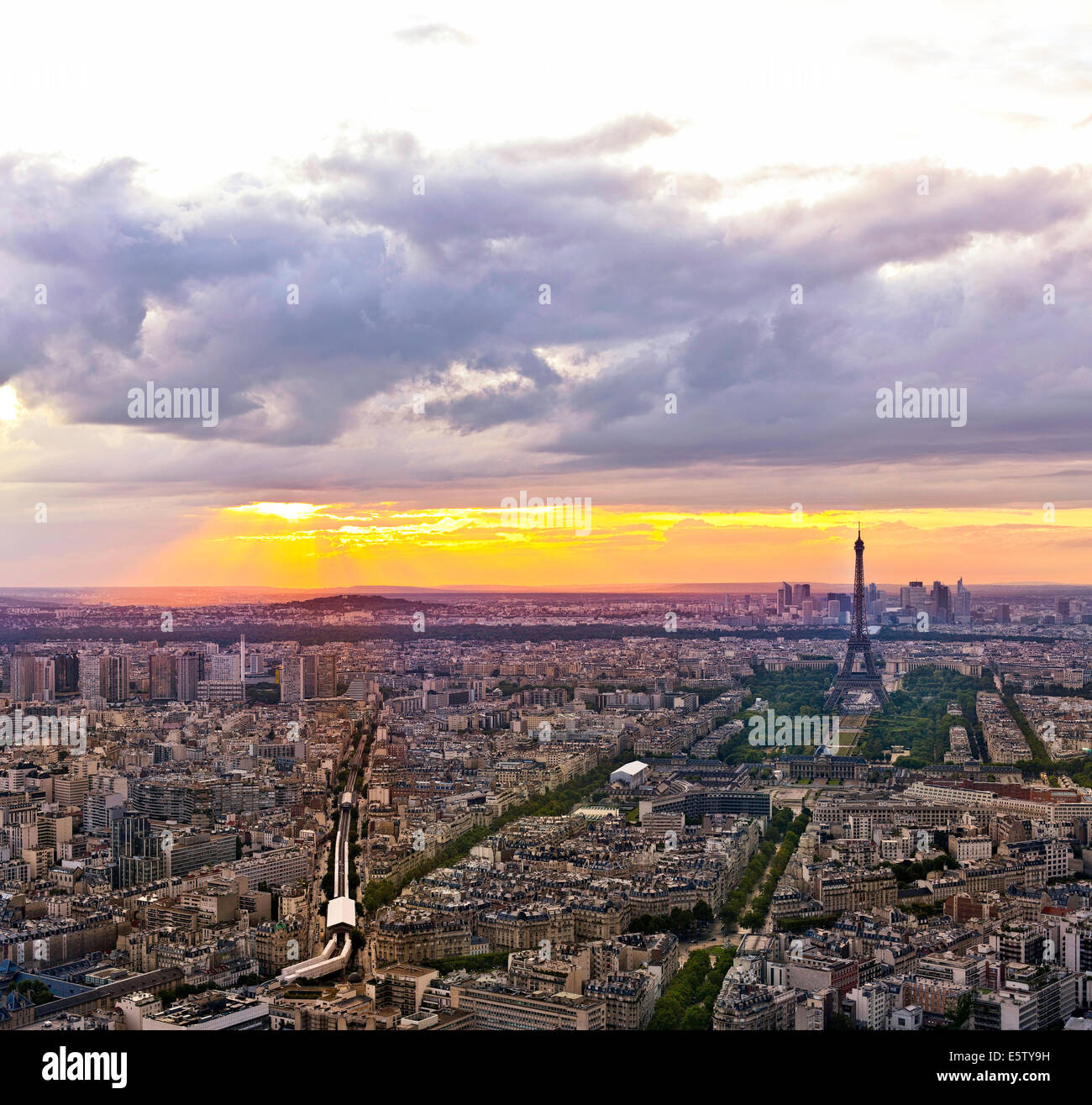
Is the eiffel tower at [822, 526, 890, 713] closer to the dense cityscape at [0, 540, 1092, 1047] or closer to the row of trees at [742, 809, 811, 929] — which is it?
the dense cityscape at [0, 540, 1092, 1047]

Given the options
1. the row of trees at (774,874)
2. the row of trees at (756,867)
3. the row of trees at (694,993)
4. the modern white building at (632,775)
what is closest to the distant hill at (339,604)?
the modern white building at (632,775)

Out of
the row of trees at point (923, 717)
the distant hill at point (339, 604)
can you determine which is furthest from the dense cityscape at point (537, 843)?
the distant hill at point (339, 604)

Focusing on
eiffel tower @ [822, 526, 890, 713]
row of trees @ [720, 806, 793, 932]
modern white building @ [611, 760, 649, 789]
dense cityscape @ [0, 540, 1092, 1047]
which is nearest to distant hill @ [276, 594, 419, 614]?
dense cityscape @ [0, 540, 1092, 1047]

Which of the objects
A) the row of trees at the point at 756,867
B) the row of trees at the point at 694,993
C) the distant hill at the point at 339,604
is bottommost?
the row of trees at the point at 756,867

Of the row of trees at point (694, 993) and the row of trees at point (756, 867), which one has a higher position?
the row of trees at point (694, 993)

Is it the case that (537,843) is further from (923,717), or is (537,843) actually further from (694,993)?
(923,717)

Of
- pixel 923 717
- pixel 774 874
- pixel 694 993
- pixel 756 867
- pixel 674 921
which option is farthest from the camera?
pixel 923 717

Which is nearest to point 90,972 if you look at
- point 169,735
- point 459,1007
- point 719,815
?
point 459,1007

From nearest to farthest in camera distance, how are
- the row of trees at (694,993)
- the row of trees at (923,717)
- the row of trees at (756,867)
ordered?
the row of trees at (694,993), the row of trees at (756,867), the row of trees at (923,717)

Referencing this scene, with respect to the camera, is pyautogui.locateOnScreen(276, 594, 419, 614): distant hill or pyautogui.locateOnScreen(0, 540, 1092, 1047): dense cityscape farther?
pyautogui.locateOnScreen(276, 594, 419, 614): distant hill

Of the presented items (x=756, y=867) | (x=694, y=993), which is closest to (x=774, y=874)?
(x=756, y=867)

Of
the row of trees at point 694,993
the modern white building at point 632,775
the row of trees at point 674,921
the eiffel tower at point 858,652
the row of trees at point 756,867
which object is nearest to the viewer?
the row of trees at point 694,993

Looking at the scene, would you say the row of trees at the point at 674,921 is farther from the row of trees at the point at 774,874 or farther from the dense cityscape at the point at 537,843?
the row of trees at the point at 774,874

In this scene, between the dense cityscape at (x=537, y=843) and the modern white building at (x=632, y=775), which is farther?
the modern white building at (x=632, y=775)
